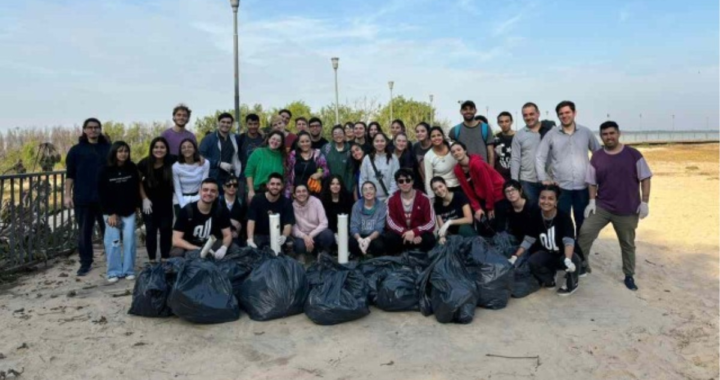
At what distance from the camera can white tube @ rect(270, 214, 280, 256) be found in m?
5.29

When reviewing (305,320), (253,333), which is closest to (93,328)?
(253,333)

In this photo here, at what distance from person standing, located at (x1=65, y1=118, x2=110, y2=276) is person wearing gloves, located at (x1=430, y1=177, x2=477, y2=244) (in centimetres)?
364

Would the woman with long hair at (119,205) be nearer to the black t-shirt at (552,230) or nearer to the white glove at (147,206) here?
the white glove at (147,206)

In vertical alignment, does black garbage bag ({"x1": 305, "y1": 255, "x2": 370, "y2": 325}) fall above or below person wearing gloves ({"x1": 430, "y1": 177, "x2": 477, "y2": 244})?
below

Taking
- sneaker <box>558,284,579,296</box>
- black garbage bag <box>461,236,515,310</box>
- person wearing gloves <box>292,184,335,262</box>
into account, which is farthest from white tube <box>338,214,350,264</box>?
sneaker <box>558,284,579,296</box>

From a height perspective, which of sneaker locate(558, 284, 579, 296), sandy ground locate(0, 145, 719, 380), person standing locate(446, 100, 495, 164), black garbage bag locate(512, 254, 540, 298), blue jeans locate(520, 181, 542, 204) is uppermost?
person standing locate(446, 100, 495, 164)

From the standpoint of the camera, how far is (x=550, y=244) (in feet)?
16.5

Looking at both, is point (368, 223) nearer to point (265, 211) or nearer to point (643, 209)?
point (265, 211)

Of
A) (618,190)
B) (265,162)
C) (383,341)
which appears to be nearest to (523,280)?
(618,190)

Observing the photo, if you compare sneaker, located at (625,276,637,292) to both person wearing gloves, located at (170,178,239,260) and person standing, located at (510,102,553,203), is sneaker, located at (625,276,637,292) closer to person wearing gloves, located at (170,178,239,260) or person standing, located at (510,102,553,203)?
person standing, located at (510,102,553,203)

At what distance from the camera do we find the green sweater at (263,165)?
237 inches

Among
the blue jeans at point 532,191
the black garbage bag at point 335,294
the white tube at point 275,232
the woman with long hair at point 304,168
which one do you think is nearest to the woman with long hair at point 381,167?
the woman with long hair at point 304,168

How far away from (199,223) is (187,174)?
0.71m

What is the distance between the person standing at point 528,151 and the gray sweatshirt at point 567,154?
19 cm
